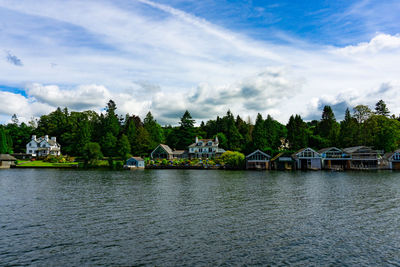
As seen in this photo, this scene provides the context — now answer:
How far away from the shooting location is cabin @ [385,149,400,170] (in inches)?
3196

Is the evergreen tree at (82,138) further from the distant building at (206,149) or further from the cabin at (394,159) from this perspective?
the cabin at (394,159)

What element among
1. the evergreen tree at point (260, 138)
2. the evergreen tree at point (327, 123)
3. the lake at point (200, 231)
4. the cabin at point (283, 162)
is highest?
the evergreen tree at point (327, 123)

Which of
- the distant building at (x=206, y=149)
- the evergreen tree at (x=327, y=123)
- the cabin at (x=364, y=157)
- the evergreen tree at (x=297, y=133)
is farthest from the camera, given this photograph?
the evergreen tree at (x=327, y=123)

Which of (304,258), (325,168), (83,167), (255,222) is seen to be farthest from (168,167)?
(304,258)

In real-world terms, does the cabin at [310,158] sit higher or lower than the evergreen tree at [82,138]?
lower

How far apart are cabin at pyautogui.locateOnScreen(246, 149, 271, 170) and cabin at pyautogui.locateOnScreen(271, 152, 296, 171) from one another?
244 cm

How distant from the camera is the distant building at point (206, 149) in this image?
10756cm

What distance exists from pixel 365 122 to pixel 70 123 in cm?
11558

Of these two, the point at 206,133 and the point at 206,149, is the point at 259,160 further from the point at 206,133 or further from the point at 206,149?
the point at 206,133

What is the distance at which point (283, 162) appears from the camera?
89.3m

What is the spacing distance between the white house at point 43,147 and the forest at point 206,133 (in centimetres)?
351

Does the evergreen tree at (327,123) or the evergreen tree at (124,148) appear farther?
the evergreen tree at (327,123)

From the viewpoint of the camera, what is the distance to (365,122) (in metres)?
90.6

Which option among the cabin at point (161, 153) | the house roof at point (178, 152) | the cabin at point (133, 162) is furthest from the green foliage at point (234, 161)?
the cabin at point (133, 162)
